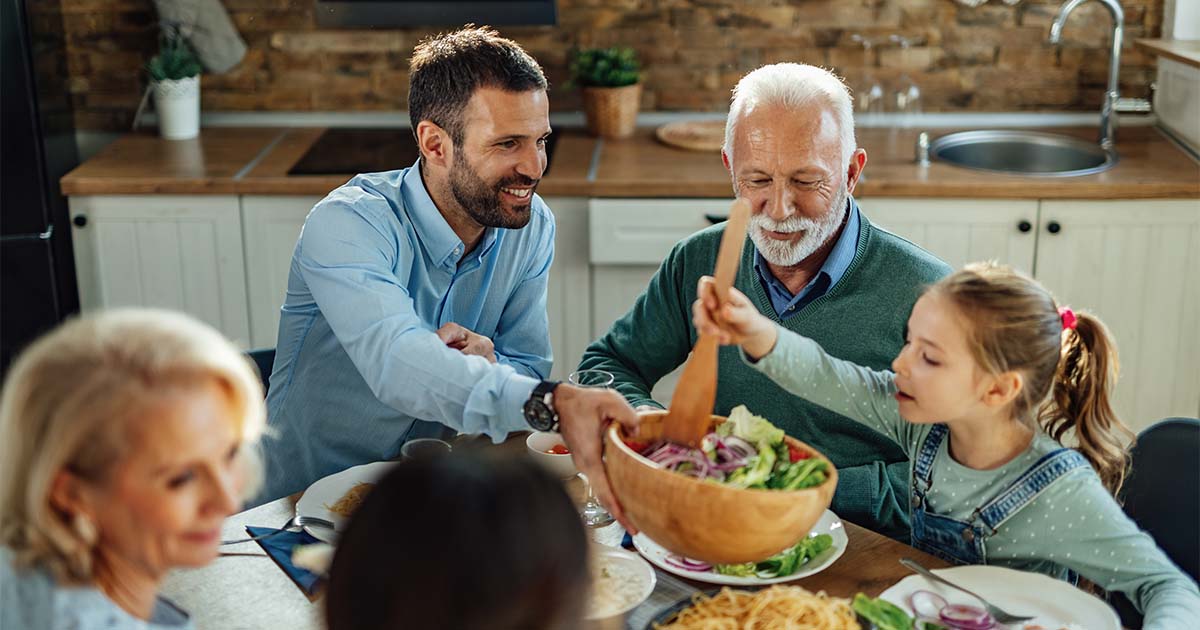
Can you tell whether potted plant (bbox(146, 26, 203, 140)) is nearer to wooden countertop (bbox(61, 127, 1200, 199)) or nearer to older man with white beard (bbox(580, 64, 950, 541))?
wooden countertop (bbox(61, 127, 1200, 199))

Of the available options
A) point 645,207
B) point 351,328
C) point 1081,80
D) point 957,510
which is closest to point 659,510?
point 957,510

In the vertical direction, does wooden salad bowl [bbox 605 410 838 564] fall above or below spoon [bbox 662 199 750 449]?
below

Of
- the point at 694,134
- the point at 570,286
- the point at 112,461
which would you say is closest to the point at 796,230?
the point at 112,461

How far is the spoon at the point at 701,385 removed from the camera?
1496 mm

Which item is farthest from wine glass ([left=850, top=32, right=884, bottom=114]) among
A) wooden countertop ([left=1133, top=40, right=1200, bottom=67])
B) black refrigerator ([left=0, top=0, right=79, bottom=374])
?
black refrigerator ([left=0, top=0, right=79, bottom=374])

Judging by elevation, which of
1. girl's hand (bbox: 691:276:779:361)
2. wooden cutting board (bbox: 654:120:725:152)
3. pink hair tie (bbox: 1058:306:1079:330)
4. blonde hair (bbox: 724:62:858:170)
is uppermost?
blonde hair (bbox: 724:62:858:170)

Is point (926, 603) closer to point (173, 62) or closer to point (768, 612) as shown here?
point (768, 612)

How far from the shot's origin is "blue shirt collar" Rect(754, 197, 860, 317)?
2.00 metres

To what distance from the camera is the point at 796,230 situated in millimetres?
1979

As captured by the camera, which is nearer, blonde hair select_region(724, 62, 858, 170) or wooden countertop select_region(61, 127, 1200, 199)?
blonde hair select_region(724, 62, 858, 170)

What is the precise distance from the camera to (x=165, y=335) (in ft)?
3.48

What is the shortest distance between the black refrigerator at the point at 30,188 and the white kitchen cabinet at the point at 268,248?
54 cm

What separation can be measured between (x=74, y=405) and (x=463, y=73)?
47.2 inches

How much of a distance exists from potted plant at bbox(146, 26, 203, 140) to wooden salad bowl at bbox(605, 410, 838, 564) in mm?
2678
